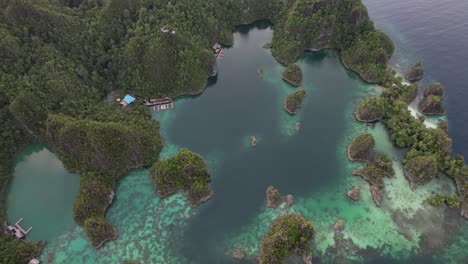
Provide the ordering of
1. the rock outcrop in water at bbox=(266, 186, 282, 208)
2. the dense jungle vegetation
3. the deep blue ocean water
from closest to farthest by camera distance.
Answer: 1. the rock outcrop in water at bbox=(266, 186, 282, 208)
2. the dense jungle vegetation
3. the deep blue ocean water

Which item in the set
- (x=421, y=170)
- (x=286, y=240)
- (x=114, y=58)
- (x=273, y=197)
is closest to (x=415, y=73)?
(x=421, y=170)

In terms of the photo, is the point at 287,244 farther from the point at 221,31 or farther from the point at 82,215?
the point at 221,31

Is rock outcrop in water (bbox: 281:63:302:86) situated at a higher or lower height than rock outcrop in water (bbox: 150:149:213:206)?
higher

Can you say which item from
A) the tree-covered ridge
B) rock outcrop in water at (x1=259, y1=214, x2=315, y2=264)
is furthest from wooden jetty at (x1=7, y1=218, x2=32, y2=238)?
the tree-covered ridge

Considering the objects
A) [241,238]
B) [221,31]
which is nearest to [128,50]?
[221,31]

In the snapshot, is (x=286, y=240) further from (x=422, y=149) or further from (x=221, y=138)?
(x=422, y=149)

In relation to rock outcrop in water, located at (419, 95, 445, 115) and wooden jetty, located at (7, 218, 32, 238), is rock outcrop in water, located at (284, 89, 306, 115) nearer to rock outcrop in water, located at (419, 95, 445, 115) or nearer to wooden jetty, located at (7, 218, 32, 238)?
rock outcrop in water, located at (419, 95, 445, 115)
